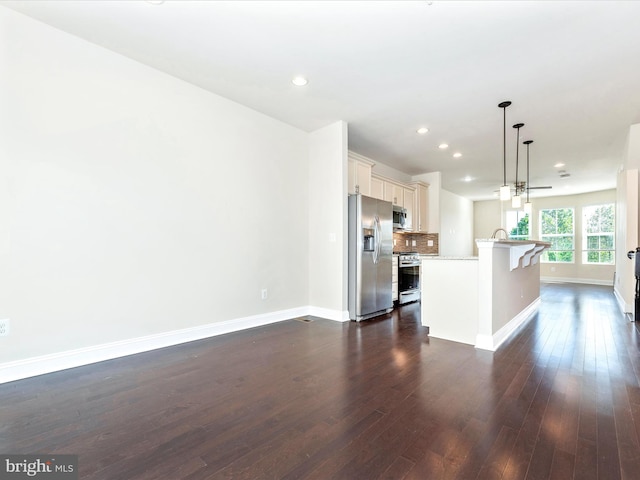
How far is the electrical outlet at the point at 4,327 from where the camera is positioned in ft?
7.59

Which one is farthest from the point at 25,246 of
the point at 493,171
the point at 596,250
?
the point at 596,250

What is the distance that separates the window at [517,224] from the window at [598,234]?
1.46 m

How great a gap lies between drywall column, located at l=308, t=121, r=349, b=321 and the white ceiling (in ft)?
1.13

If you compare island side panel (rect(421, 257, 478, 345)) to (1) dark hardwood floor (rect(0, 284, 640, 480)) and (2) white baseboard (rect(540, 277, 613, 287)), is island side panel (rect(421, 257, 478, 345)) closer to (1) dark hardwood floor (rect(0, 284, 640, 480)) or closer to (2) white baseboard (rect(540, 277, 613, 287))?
(1) dark hardwood floor (rect(0, 284, 640, 480))

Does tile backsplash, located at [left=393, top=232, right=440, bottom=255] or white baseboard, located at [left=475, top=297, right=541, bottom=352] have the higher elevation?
tile backsplash, located at [left=393, top=232, right=440, bottom=255]

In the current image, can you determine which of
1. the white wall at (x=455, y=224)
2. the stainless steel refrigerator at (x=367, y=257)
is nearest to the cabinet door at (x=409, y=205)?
the stainless steel refrigerator at (x=367, y=257)

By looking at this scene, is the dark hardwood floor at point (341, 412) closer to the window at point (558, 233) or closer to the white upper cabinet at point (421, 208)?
the white upper cabinet at point (421, 208)

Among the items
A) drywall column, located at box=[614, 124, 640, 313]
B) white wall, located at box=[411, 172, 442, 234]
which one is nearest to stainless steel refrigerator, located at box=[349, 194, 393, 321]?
white wall, located at box=[411, 172, 442, 234]

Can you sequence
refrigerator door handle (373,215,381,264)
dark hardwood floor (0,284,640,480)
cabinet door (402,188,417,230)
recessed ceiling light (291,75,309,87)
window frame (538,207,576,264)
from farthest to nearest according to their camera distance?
window frame (538,207,576,264) < cabinet door (402,188,417,230) < refrigerator door handle (373,215,381,264) < recessed ceiling light (291,75,309,87) < dark hardwood floor (0,284,640,480)

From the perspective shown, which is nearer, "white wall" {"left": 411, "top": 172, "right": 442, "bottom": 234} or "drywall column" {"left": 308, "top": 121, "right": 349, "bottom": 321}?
"drywall column" {"left": 308, "top": 121, "right": 349, "bottom": 321}

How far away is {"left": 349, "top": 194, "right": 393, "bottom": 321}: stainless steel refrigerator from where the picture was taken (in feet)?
14.3

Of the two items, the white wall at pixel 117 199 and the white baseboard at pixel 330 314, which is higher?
the white wall at pixel 117 199

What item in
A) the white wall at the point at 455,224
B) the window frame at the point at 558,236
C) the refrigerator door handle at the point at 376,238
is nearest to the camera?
the refrigerator door handle at the point at 376,238

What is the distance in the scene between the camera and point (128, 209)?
2.91 meters
